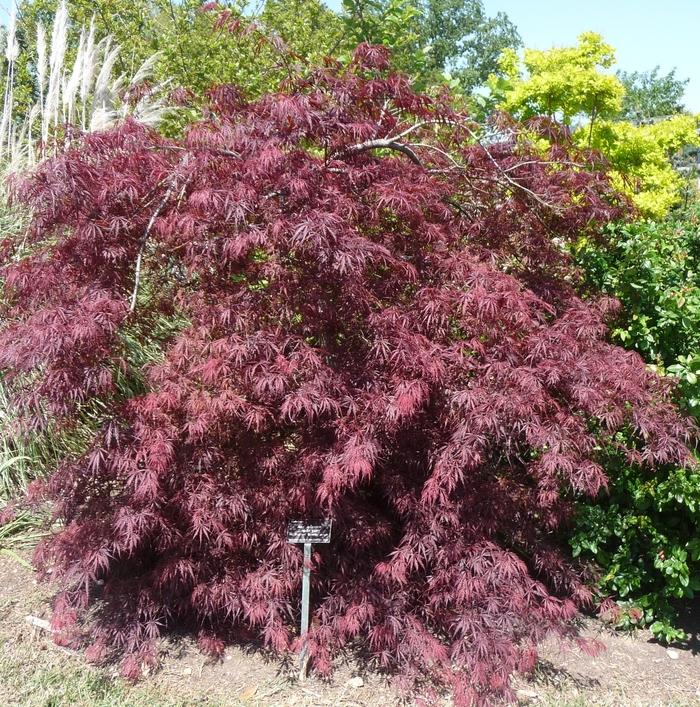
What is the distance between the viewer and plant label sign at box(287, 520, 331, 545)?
3150 millimetres

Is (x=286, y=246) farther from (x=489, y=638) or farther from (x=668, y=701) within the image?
(x=668, y=701)

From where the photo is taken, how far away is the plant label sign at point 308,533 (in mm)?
3150

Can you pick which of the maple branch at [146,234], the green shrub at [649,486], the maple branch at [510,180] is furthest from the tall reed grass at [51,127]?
the green shrub at [649,486]

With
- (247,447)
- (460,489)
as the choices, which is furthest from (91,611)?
(460,489)

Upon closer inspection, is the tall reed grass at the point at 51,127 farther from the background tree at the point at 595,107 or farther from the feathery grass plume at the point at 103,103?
the background tree at the point at 595,107

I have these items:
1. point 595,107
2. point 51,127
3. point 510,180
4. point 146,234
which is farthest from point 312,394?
point 595,107

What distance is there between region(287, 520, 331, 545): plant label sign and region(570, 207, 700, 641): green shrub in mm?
1557

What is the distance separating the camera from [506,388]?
2.99 m

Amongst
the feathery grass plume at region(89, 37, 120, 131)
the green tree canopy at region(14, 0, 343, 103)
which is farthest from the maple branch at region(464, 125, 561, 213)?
the green tree canopy at region(14, 0, 343, 103)

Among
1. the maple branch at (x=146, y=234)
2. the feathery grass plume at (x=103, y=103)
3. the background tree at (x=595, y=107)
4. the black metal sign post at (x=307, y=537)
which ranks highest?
the background tree at (x=595, y=107)

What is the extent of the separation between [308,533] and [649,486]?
1895 millimetres

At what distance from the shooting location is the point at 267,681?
3293 mm

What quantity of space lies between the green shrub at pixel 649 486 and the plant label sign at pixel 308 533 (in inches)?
61.3

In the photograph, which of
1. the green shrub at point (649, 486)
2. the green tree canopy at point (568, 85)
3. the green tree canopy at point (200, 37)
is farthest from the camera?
the green tree canopy at point (200, 37)
